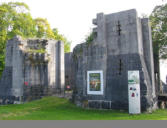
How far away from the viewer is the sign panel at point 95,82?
46.4ft

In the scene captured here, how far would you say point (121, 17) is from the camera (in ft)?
46.2

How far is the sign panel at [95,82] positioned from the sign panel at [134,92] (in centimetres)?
243

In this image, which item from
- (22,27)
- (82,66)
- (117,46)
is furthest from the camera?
(22,27)

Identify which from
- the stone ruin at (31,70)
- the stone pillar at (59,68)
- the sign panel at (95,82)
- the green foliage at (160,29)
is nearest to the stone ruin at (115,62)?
the sign panel at (95,82)

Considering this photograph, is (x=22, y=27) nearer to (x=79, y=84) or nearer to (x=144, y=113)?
(x=79, y=84)

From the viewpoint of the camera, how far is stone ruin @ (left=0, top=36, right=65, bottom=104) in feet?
65.1

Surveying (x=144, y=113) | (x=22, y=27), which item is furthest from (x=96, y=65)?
(x=22, y=27)

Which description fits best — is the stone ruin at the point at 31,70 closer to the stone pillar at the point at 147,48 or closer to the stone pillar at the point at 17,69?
the stone pillar at the point at 17,69

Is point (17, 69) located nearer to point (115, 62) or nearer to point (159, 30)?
point (115, 62)

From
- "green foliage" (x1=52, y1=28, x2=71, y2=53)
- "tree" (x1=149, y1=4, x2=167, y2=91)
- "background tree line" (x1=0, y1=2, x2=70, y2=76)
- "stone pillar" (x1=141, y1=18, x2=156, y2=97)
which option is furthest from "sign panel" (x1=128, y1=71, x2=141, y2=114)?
"green foliage" (x1=52, y1=28, x2=71, y2=53)

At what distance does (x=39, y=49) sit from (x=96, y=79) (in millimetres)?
9319

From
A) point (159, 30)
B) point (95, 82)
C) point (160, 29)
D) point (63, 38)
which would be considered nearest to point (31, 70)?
point (95, 82)

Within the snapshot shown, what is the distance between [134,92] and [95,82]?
3088 millimetres

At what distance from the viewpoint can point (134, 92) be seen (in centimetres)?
1214
